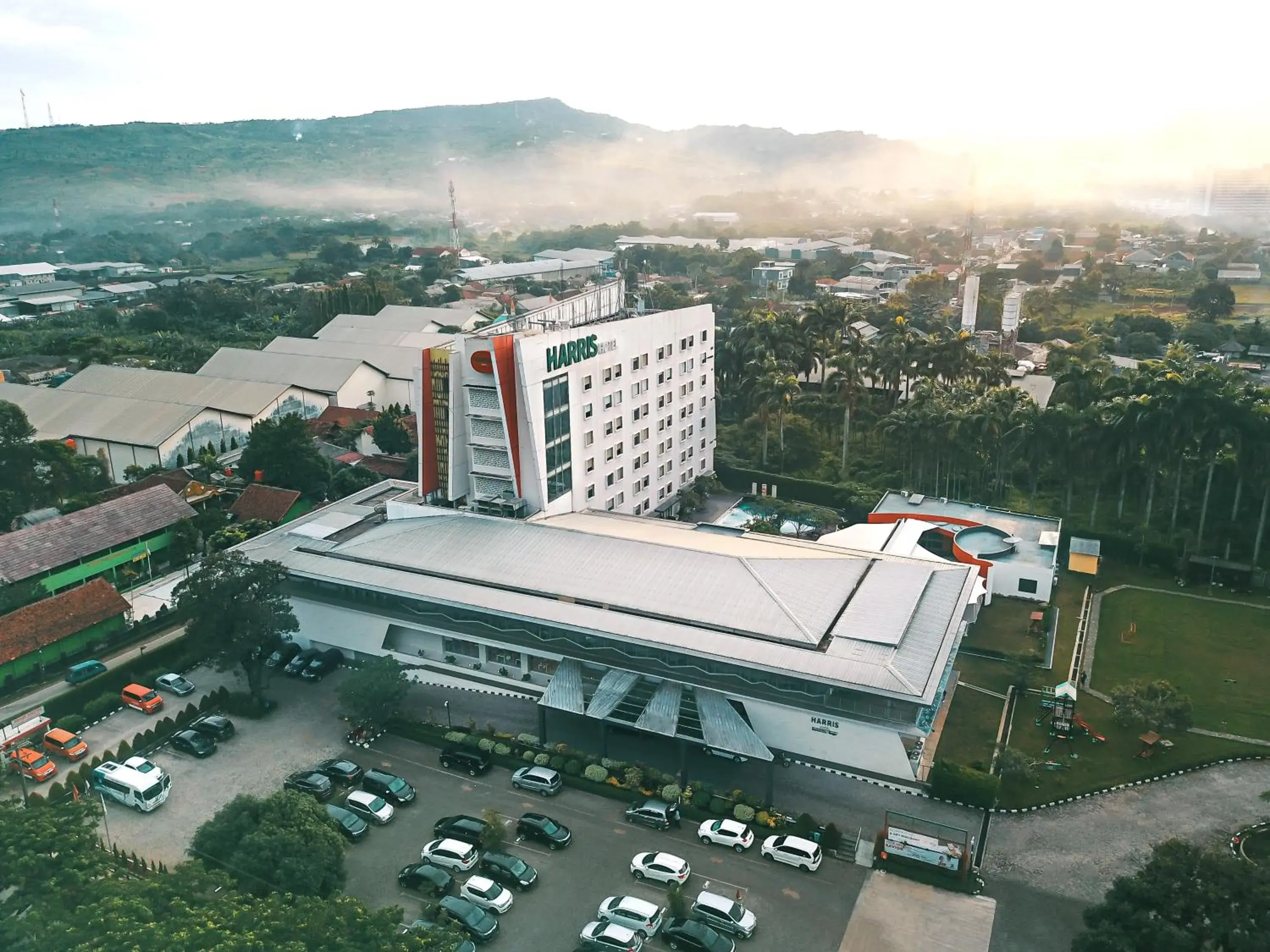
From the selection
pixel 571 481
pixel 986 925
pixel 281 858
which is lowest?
pixel 986 925

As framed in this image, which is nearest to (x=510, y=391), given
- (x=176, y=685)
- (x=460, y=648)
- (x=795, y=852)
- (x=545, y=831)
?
(x=460, y=648)

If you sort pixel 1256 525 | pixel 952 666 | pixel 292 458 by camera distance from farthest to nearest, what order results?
pixel 292 458 < pixel 1256 525 < pixel 952 666

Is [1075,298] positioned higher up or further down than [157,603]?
higher up

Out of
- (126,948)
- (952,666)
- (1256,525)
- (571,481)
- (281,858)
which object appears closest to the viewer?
(126,948)

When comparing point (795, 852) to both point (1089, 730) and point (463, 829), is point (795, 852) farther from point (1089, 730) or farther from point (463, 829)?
point (1089, 730)

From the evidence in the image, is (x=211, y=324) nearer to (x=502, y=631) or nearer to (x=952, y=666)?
(x=502, y=631)

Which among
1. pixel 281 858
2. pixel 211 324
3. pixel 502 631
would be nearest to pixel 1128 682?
pixel 502 631

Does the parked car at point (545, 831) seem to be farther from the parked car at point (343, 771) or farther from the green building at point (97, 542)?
the green building at point (97, 542)

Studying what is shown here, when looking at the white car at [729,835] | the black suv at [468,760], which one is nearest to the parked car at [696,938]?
the white car at [729,835]
